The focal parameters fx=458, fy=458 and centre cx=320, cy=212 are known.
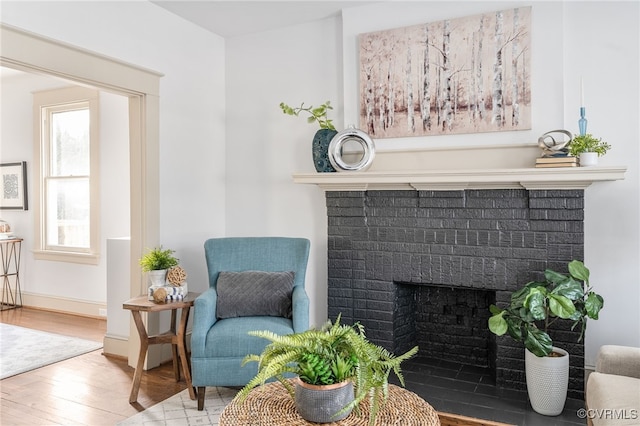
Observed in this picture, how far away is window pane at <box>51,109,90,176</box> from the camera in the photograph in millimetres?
4926

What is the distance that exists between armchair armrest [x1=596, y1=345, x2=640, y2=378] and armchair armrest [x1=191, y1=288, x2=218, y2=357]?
204 cm

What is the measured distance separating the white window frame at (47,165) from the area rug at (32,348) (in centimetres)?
93

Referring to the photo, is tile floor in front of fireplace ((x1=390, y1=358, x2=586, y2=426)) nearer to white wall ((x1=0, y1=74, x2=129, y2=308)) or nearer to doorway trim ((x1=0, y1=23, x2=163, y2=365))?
doorway trim ((x1=0, y1=23, x2=163, y2=365))

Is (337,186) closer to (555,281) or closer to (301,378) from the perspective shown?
(555,281)

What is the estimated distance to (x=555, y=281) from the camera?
8.42 feet

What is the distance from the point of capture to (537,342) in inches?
98.8

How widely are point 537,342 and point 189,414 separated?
2.00 m

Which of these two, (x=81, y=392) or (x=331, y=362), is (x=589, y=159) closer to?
(x=331, y=362)

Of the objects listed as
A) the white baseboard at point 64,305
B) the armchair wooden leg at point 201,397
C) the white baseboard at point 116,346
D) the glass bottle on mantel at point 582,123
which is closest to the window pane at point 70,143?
the white baseboard at point 64,305

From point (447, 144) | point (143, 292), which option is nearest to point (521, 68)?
point (447, 144)

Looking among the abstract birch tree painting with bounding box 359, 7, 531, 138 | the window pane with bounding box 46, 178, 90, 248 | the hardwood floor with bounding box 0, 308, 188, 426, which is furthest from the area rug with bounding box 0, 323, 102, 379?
the abstract birch tree painting with bounding box 359, 7, 531, 138

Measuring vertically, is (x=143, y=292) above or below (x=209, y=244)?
below

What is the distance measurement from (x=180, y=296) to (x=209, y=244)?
1.38 feet

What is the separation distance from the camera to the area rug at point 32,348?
11.2 feet
